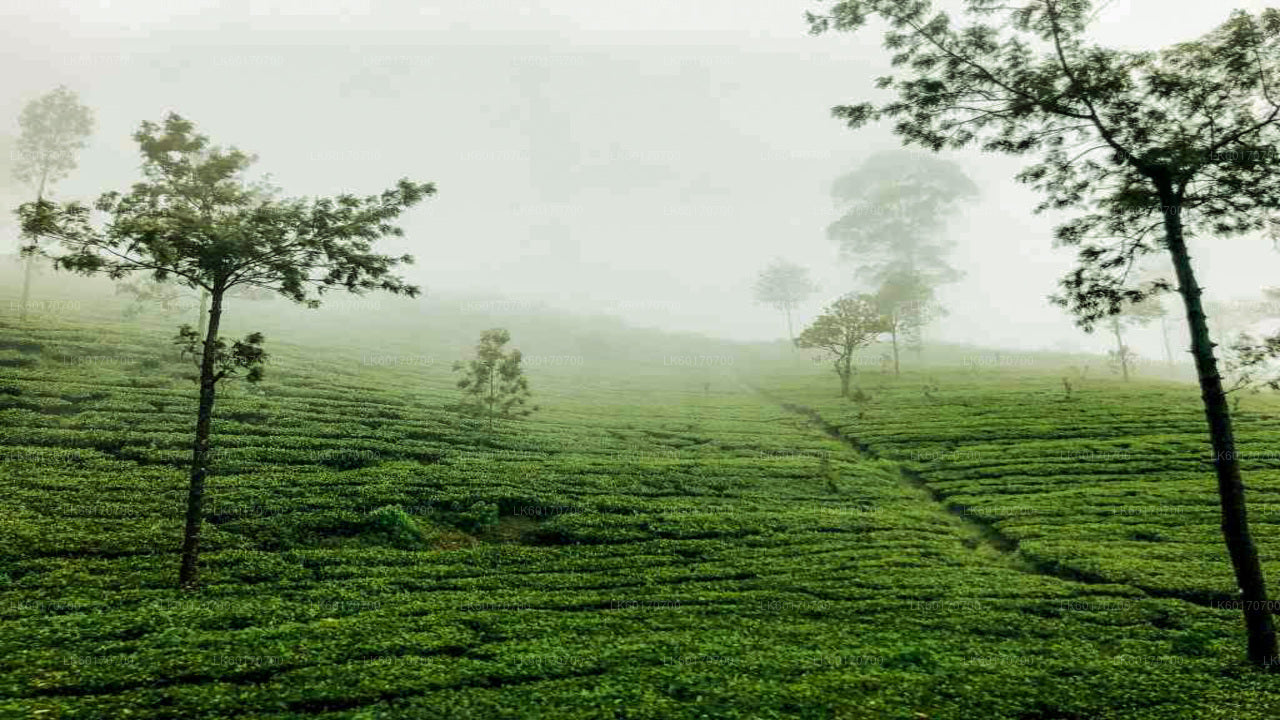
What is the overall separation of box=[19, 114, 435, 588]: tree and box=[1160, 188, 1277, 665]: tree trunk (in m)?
23.0

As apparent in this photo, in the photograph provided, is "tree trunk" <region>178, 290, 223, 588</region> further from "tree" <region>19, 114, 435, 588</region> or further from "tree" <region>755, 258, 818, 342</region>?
"tree" <region>755, 258, 818, 342</region>

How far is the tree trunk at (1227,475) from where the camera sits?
14789mm

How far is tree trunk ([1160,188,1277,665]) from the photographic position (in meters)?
14.8

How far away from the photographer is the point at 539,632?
17.7 m

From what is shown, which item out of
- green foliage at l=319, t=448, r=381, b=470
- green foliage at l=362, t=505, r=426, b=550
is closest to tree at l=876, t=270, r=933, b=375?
green foliage at l=319, t=448, r=381, b=470

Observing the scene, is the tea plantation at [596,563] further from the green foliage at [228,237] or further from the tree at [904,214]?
the tree at [904,214]

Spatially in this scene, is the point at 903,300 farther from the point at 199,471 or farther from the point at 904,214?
the point at 199,471

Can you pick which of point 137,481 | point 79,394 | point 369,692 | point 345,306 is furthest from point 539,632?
point 345,306

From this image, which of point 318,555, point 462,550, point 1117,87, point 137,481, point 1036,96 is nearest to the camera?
point 1117,87

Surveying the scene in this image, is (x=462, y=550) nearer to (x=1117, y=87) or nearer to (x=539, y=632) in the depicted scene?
(x=539, y=632)

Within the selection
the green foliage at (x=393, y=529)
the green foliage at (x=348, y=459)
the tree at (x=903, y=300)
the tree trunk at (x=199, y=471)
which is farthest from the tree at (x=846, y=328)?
the tree trunk at (x=199, y=471)

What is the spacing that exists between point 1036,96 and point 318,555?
28.9 metres

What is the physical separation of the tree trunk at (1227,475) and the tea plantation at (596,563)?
1209mm

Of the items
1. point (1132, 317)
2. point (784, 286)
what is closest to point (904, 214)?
point (784, 286)
